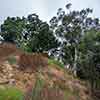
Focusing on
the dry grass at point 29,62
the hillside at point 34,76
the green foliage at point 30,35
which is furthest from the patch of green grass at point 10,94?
the green foliage at point 30,35

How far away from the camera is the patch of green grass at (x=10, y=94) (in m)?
17.8

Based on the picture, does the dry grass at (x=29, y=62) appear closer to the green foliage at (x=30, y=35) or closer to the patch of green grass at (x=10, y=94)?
the patch of green grass at (x=10, y=94)

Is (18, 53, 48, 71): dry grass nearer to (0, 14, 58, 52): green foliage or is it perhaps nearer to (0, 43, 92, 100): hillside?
(0, 43, 92, 100): hillside

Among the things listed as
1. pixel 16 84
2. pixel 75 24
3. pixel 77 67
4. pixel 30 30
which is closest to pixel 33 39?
pixel 30 30

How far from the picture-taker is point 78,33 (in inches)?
1609

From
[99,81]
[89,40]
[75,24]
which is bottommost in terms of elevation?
[99,81]

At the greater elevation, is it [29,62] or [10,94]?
[29,62]

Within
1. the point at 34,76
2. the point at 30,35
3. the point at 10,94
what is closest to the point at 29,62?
the point at 34,76

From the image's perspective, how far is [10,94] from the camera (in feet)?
59.8

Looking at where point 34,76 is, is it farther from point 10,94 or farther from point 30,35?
point 30,35

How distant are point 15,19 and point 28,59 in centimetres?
2436

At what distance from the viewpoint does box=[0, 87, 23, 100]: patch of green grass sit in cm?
1779

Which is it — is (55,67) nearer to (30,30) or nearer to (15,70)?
(15,70)

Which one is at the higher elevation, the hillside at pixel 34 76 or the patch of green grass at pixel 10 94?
the hillside at pixel 34 76
